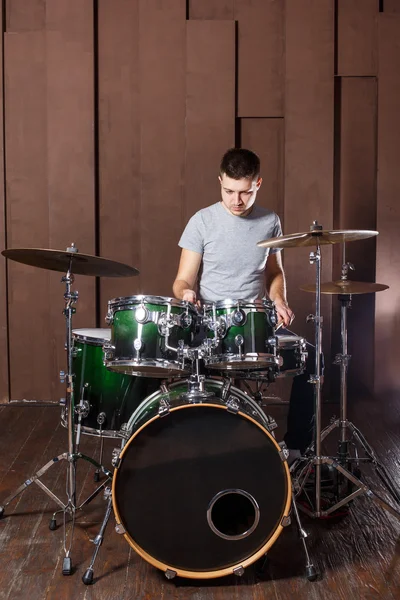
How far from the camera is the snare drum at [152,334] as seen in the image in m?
2.37

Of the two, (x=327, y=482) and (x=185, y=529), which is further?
(x=327, y=482)

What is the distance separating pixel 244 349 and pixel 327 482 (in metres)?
1.06

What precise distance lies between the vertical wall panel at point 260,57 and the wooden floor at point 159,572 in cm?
280

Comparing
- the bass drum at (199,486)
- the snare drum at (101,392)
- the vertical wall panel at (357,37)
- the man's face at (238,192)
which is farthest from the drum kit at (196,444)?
the vertical wall panel at (357,37)

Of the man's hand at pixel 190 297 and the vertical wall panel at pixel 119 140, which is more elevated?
the vertical wall panel at pixel 119 140

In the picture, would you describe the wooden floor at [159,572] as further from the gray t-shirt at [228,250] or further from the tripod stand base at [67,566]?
the gray t-shirt at [228,250]

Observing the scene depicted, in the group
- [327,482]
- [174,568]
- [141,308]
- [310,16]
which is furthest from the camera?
[310,16]

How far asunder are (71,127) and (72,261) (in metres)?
2.41

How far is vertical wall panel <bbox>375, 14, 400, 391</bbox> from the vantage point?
4.68 m

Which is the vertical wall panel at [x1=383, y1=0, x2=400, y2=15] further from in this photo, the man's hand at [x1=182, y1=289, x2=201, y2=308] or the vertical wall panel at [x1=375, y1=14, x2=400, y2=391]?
the man's hand at [x1=182, y1=289, x2=201, y2=308]

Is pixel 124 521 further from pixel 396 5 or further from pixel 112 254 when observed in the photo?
pixel 396 5

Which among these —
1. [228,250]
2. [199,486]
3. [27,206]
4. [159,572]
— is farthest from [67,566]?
[27,206]

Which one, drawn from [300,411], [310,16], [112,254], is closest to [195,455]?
[300,411]

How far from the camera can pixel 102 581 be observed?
2.28 metres
